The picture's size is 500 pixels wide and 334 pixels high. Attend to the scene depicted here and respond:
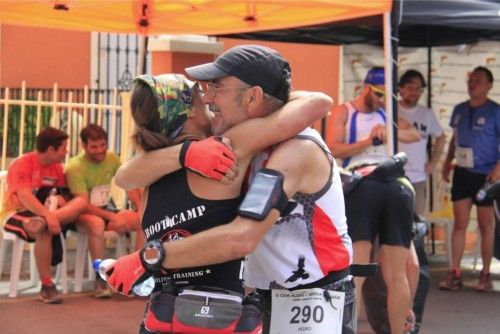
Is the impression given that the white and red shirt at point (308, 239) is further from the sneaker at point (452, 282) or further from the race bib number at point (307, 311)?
the sneaker at point (452, 282)

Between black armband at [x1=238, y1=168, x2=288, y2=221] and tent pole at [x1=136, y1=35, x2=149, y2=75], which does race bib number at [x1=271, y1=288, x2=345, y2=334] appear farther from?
tent pole at [x1=136, y1=35, x2=149, y2=75]

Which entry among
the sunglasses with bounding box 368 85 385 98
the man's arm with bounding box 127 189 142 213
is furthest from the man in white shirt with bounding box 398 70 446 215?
the man's arm with bounding box 127 189 142 213

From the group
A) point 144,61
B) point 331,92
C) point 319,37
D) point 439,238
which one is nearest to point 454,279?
point 439,238

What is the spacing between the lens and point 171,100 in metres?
3.25

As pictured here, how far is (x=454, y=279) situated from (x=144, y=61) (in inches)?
136

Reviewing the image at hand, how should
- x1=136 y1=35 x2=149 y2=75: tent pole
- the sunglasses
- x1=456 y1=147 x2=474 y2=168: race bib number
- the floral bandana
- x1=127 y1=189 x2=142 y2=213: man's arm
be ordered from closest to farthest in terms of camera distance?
the floral bandana < the sunglasses < x1=127 y1=189 x2=142 y2=213: man's arm < x1=456 y1=147 x2=474 y2=168: race bib number < x1=136 y1=35 x2=149 y2=75: tent pole

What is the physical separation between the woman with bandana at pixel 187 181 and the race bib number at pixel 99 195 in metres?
5.01

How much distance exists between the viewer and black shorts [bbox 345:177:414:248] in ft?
19.5

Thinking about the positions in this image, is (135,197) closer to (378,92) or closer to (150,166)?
(378,92)

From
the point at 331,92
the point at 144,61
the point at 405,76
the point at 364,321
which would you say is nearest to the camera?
the point at 364,321

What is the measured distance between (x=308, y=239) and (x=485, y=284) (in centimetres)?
569

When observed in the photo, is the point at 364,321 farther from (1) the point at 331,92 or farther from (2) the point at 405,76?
(1) the point at 331,92

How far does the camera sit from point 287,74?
329cm

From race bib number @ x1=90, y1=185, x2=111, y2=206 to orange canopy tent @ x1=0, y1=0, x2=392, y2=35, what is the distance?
55.4 inches
